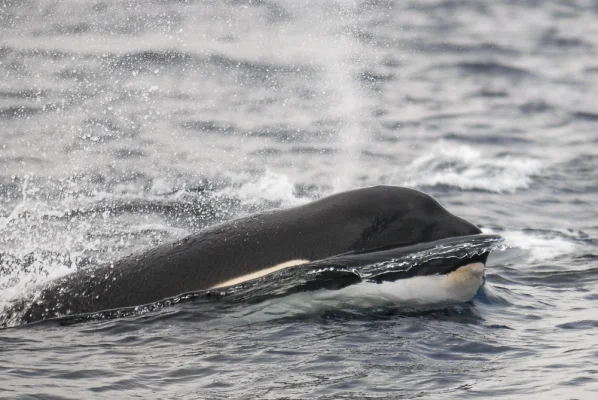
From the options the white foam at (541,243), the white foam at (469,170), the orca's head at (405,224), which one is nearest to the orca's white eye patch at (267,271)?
the orca's head at (405,224)

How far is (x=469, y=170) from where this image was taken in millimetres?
19578

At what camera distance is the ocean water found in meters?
8.12

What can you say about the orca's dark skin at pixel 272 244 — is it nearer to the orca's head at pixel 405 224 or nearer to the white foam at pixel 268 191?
the orca's head at pixel 405 224

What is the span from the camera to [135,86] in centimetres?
2323

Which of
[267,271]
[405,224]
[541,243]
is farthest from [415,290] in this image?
[541,243]

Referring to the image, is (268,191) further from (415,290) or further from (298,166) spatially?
(415,290)

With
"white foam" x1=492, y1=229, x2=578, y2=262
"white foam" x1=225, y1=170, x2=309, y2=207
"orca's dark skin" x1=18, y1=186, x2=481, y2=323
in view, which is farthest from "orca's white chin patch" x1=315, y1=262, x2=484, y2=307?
"white foam" x1=225, y1=170, x2=309, y2=207

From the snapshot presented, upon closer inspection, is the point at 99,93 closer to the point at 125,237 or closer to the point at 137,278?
the point at 125,237

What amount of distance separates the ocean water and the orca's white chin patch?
78 mm

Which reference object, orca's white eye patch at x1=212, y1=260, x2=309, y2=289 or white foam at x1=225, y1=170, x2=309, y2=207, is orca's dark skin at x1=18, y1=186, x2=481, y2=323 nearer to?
orca's white eye patch at x1=212, y1=260, x2=309, y2=289

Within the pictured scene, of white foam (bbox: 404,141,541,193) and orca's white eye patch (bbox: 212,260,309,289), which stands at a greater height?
white foam (bbox: 404,141,541,193)

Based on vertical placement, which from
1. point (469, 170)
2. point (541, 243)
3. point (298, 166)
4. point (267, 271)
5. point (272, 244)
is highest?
A: point (298, 166)

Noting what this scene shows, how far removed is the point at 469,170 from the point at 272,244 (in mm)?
10854

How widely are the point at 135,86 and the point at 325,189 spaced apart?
290 inches
